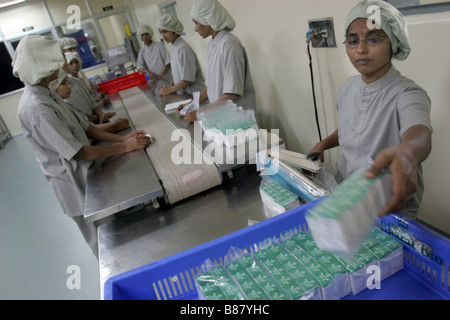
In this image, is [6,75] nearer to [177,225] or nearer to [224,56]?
[224,56]

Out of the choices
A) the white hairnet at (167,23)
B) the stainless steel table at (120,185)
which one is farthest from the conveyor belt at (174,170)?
the white hairnet at (167,23)

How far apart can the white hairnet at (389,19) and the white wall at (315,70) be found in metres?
0.31

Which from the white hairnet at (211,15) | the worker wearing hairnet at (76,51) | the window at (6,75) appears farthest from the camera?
the window at (6,75)

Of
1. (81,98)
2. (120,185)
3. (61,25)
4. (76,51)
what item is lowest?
(120,185)

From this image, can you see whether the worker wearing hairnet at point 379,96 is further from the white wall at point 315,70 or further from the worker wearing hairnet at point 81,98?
the worker wearing hairnet at point 81,98

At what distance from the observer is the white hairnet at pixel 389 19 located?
1001mm

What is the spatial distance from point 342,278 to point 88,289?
2213mm

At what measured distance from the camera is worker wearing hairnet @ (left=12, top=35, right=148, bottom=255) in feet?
5.31

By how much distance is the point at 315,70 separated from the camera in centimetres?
203

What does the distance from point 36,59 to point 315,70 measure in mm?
1665

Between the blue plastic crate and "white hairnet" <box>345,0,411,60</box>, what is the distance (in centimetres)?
61

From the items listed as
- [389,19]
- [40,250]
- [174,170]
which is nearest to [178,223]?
[174,170]

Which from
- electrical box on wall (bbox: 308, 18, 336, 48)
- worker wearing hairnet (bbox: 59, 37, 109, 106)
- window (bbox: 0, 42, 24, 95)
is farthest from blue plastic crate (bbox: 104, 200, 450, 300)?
window (bbox: 0, 42, 24, 95)

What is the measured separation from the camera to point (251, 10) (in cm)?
254
